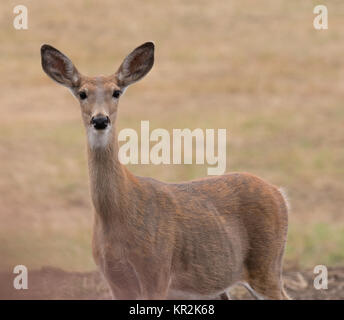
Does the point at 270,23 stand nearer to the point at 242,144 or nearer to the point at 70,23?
the point at 70,23

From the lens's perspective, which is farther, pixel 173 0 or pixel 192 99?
pixel 173 0

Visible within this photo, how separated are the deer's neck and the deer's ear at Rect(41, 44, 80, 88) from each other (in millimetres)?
693

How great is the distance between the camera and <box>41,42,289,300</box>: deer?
830cm

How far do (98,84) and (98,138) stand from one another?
0.52m

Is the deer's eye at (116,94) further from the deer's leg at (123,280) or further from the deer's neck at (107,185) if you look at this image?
the deer's leg at (123,280)

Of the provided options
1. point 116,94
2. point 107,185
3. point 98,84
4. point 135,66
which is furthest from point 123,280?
A: point 135,66

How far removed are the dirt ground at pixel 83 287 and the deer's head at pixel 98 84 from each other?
13.5ft

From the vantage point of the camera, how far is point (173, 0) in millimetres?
43969

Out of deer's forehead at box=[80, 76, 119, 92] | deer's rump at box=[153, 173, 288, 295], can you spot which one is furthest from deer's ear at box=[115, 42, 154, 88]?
deer's rump at box=[153, 173, 288, 295]

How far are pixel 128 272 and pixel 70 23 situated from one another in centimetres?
3166

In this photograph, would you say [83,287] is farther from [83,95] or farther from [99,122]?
[99,122]

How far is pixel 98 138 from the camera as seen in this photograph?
27.0 feet

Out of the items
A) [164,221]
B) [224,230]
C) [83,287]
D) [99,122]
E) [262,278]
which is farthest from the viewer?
[83,287]

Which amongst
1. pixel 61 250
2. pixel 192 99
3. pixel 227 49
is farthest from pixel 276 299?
pixel 227 49
